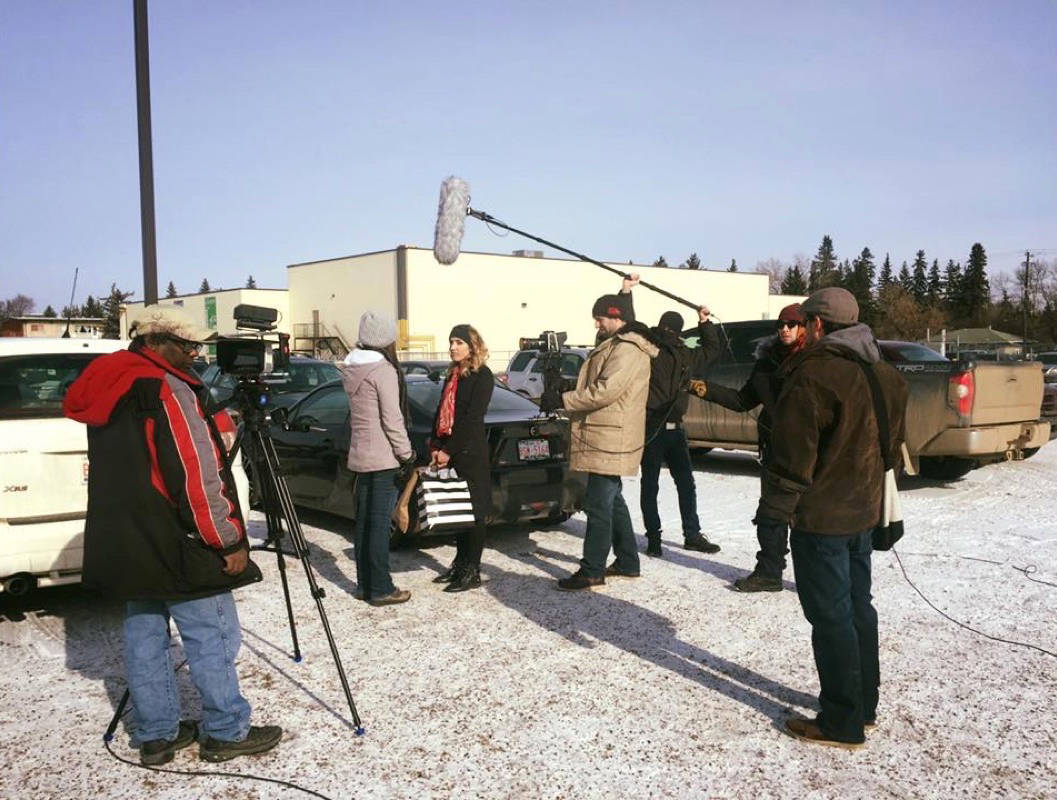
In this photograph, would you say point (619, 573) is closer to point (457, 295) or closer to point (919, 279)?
point (457, 295)

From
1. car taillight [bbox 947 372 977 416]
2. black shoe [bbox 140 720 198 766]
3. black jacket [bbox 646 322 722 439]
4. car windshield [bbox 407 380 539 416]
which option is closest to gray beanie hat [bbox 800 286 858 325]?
black jacket [bbox 646 322 722 439]

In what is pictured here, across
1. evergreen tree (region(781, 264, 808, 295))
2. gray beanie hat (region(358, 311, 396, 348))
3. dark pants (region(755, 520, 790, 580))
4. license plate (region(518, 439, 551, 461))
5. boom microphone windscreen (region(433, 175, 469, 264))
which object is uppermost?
evergreen tree (region(781, 264, 808, 295))

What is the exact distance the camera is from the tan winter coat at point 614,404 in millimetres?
5469

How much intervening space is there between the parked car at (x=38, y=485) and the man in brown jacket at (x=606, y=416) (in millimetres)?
2167

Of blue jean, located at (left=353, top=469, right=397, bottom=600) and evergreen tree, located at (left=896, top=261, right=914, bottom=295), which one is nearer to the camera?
blue jean, located at (left=353, top=469, right=397, bottom=600)

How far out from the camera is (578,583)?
5746 mm

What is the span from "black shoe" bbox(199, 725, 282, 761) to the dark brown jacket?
2.21 meters

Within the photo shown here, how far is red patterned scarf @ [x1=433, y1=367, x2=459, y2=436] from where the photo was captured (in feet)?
18.8

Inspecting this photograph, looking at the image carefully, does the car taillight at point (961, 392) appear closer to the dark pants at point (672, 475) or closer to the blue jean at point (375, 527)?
the dark pants at point (672, 475)

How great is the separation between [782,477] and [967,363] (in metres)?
6.61

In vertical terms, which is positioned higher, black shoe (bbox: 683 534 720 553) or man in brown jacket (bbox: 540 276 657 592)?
man in brown jacket (bbox: 540 276 657 592)

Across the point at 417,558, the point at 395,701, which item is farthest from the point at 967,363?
the point at 395,701

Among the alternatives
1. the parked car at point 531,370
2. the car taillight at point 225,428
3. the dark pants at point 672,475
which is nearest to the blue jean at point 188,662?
the car taillight at point 225,428

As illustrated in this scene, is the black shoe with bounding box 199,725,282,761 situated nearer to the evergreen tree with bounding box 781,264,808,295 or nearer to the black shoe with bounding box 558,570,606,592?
the black shoe with bounding box 558,570,606,592
